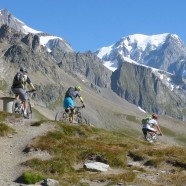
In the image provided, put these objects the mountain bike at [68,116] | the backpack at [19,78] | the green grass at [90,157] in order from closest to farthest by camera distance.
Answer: the green grass at [90,157] → the backpack at [19,78] → the mountain bike at [68,116]

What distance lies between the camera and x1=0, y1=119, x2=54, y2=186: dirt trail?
916 inches

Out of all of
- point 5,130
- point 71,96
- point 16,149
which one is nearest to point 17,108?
point 71,96

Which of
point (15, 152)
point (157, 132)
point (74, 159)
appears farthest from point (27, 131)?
point (157, 132)

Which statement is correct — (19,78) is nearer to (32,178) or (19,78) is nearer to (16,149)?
(16,149)

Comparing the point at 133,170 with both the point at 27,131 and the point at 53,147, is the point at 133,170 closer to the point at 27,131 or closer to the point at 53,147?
the point at 53,147

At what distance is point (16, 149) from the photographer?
28047 millimetres

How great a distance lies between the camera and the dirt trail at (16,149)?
2327 cm

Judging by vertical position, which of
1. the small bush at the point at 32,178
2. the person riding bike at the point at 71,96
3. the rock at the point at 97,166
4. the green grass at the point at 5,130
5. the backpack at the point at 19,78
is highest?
the backpack at the point at 19,78

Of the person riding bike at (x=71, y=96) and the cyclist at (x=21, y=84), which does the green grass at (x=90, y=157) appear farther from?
the person riding bike at (x=71, y=96)

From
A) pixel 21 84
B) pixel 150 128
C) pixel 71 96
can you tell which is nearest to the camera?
pixel 21 84

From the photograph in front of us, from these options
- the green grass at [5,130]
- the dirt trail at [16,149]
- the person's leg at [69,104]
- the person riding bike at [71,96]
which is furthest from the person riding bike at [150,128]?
the green grass at [5,130]

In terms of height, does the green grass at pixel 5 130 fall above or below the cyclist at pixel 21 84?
below

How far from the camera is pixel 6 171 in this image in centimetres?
2388

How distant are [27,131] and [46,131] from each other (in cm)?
147
